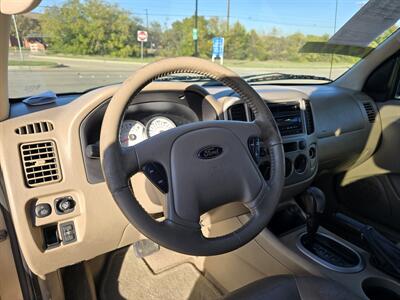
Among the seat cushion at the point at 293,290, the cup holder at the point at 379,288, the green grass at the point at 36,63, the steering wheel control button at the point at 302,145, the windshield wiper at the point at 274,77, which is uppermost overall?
the green grass at the point at 36,63

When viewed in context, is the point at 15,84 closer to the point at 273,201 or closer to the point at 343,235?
the point at 273,201

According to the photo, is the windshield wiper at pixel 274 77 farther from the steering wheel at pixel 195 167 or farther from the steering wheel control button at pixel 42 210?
the steering wheel control button at pixel 42 210

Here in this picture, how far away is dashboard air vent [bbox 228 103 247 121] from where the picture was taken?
1.62 metres

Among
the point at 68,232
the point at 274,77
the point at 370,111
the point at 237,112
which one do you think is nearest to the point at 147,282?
the point at 68,232

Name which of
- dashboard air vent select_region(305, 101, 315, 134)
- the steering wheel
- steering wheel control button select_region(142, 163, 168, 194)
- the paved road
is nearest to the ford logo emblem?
the steering wheel

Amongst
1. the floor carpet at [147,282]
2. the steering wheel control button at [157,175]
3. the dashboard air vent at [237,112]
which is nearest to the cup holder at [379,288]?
the floor carpet at [147,282]

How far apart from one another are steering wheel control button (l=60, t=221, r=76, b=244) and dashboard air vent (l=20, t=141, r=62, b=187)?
0.69 feet

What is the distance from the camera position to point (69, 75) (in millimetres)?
1599

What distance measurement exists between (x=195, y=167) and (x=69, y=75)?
886 millimetres

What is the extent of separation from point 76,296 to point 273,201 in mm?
1309

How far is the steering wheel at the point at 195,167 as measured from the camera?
991 millimetres

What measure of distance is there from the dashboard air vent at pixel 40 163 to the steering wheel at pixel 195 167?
416 millimetres

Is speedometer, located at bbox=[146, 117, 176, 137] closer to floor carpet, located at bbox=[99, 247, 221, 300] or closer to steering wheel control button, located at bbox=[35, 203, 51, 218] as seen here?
steering wheel control button, located at bbox=[35, 203, 51, 218]

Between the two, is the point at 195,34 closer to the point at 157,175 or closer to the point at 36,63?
the point at 36,63
